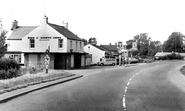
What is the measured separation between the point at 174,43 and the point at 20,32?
108451 millimetres

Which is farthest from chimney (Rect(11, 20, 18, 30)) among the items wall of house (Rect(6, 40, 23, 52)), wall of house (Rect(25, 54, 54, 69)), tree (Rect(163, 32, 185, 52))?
tree (Rect(163, 32, 185, 52))

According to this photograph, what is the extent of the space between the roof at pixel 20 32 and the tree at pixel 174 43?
103433 mm

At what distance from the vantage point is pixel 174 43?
13925 centimetres

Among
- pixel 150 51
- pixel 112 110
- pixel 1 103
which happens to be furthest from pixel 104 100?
pixel 150 51

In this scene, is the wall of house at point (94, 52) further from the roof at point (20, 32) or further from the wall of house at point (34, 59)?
the wall of house at point (34, 59)

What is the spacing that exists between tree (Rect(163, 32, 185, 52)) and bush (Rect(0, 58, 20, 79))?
12304 centimetres

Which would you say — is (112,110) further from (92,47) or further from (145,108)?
(92,47)

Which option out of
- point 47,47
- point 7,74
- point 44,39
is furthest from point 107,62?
point 7,74

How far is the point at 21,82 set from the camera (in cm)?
1617

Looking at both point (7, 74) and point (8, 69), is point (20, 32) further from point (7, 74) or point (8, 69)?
point (7, 74)

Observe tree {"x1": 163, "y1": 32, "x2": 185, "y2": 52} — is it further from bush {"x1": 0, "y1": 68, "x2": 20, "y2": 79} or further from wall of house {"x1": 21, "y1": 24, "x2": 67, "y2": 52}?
bush {"x1": 0, "y1": 68, "x2": 20, "y2": 79}

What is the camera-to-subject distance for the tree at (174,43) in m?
137

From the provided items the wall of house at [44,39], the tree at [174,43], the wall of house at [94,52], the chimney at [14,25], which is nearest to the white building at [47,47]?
the wall of house at [44,39]

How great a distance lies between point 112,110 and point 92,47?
55.4m
